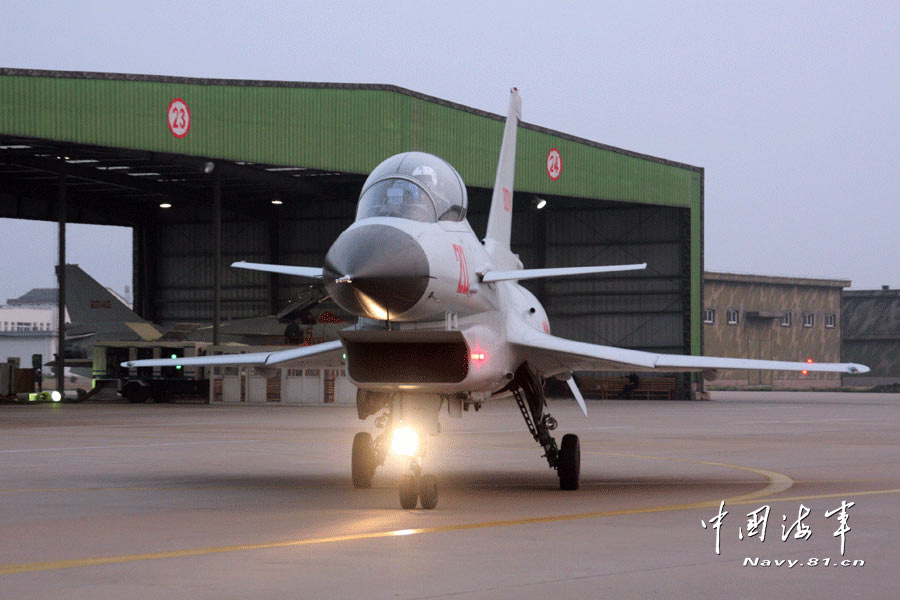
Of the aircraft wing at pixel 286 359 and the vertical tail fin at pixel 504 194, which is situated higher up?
the vertical tail fin at pixel 504 194

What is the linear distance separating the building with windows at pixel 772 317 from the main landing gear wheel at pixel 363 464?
75.0 m

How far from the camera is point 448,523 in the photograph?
36.3 feet

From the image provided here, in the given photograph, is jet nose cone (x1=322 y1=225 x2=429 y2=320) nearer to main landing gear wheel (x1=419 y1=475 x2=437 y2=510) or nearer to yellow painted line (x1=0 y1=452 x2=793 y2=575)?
main landing gear wheel (x1=419 y1=475 x2=437 y2=510)

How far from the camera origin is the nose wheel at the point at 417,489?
39.6 ft

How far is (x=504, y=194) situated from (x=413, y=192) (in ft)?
17.5

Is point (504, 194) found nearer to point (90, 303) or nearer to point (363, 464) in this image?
point (363, 464)

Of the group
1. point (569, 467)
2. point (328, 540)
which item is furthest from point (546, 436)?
point (328, 540)

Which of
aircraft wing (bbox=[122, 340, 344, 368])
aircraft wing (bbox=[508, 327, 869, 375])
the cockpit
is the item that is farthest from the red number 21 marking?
aircraft wing (bbox=[122, 340, 344, 368])

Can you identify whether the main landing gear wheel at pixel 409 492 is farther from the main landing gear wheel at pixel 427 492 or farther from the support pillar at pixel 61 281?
the support pillar at pixel 61 281

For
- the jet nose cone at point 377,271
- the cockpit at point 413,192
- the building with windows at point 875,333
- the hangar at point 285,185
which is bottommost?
the building with windows at point 875,333

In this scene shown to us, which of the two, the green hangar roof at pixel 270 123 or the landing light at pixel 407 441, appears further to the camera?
the green hangar roof at pixel 270 123

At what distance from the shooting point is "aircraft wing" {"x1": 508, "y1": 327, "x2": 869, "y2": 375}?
47.3 ft

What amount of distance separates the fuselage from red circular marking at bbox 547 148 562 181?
131 feet

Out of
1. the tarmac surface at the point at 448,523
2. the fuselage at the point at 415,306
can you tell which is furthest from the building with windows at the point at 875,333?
the fuselage at the point at 415,306
